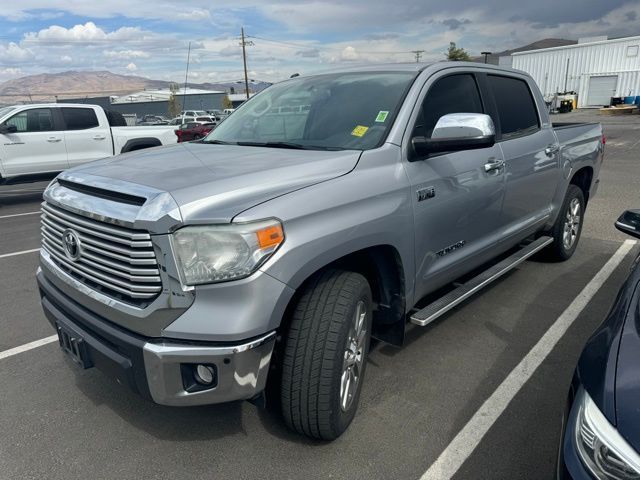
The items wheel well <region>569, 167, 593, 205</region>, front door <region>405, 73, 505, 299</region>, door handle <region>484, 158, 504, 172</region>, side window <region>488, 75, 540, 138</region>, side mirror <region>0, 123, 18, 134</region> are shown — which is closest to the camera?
front door <region>405, 73, 505, 299</region>

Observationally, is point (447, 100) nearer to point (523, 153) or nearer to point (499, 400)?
point (523, 153)

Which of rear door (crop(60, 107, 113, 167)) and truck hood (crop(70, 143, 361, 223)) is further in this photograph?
rear door (crop(60, 107, 113, 167))

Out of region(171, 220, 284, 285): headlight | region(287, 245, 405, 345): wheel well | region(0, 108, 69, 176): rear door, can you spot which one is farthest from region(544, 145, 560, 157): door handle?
region(0, 108, 69, 176): rear door

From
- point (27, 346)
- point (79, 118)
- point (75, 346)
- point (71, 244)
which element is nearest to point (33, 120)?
point (79, 118)

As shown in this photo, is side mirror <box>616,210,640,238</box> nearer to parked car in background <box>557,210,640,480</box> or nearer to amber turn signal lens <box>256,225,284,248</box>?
parked car in background <box>557,210,640,480</box>

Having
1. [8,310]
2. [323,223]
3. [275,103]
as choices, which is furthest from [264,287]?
[8,310]

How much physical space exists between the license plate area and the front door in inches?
71.3

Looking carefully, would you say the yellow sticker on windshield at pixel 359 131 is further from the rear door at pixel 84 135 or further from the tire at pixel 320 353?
the rear door at pixel 84 135

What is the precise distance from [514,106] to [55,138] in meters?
9.64

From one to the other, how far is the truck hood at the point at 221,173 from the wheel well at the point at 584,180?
375 cm

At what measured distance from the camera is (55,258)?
2.68m

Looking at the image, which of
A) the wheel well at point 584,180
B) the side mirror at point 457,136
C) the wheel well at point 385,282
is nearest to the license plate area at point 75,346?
the wheel well at point 385,282

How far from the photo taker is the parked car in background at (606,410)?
140cm

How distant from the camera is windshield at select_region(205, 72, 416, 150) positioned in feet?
9.66
